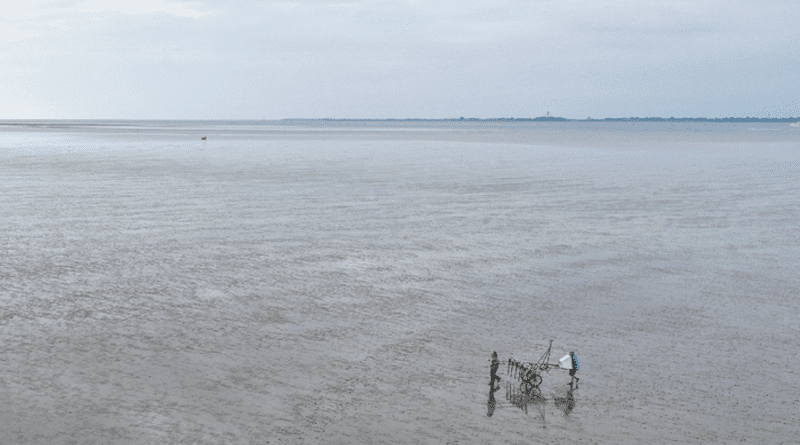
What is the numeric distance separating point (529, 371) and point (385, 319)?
715cm

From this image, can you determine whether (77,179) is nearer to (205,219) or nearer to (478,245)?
(205,219)

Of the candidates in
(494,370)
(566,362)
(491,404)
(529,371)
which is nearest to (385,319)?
(494,370)

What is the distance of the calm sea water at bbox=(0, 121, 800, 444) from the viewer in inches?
746

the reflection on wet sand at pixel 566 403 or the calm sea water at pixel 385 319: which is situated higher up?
the calm sea water at pixel 385 319

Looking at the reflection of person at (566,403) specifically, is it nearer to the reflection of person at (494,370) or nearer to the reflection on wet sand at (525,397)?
the reflection on wet sand at (525,397)

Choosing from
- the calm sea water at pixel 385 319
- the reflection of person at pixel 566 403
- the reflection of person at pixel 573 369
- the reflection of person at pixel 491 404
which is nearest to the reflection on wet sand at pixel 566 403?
the reflection of person at pixel 566 403

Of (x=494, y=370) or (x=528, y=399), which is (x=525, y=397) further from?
(x=494, y=370)

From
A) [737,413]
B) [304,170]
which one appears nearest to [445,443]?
[737,413]

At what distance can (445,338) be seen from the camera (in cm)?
2502

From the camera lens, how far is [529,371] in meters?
21.5

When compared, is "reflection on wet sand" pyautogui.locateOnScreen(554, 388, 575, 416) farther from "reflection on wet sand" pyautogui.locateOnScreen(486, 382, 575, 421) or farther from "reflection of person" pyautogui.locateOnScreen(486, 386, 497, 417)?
"reflection of person" pyautogui.locateOnScreen(486, 386, 497, 417)

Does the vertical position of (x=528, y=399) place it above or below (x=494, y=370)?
below

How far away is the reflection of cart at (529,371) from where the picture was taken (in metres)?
21.3

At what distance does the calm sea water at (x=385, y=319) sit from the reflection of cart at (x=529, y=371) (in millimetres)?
447
